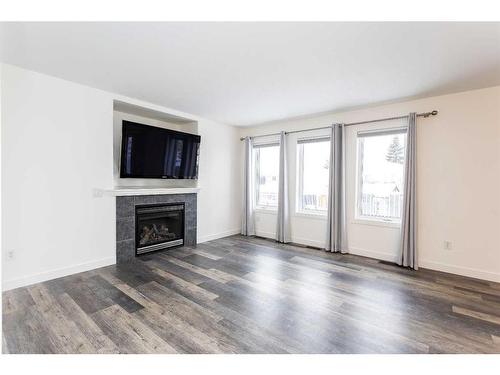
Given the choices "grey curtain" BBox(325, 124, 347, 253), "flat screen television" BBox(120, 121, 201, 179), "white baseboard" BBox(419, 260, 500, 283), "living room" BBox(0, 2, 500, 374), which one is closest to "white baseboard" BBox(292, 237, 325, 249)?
"living room" BBox(0, 2, 500, 374)

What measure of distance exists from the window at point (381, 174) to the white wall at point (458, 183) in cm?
26

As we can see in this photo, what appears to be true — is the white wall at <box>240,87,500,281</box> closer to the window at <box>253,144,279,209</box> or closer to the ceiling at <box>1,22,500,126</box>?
the ceiling at <box>1,22,500,126</box>

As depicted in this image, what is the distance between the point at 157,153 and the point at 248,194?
214 cm

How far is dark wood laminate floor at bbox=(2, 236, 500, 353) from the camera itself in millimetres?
1865

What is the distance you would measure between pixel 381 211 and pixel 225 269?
8.73 ft

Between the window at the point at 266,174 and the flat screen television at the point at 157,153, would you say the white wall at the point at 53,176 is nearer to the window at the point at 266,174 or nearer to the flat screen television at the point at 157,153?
the flat screen television at the point at 157,153

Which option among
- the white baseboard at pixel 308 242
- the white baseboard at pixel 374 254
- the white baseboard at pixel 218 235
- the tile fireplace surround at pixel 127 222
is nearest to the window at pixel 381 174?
the white baseboard at pixel 374 254

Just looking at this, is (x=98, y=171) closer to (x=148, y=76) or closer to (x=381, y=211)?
(x=148, y=76)

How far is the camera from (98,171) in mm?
3406

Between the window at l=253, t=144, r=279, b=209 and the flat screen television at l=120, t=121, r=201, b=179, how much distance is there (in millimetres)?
1479

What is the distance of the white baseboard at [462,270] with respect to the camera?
3104 mm

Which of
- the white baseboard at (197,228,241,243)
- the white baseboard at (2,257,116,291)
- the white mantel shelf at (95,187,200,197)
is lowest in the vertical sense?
the white baseboard at (2,257,116,291)

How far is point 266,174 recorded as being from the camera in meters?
5.45
